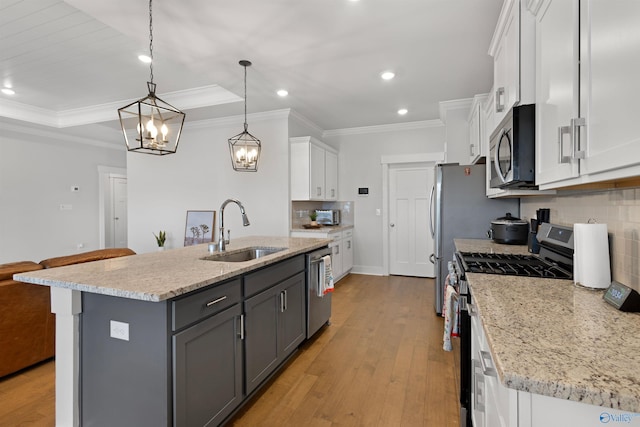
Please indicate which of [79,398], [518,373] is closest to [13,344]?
[79,398]

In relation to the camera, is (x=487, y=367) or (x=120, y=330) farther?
(x=120, y=330)

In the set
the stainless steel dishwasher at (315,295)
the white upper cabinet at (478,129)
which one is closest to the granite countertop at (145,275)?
the stainless steel dishwasher at (315,295)

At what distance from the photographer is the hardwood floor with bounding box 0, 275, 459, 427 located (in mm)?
1888

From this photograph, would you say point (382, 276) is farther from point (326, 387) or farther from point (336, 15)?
point (336, 15)

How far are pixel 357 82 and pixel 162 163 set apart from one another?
3.70 metres

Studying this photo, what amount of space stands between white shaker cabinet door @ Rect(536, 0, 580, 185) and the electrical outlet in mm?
1924

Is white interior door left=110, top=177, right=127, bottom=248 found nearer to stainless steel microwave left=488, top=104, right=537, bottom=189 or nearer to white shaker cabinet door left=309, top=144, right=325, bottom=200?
white shaker cabinet door left=309, top=144, right=325, bottom=200

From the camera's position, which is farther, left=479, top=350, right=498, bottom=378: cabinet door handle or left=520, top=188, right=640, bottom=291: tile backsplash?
left=520, top=188, right=640, bottom=291: tile backsplash

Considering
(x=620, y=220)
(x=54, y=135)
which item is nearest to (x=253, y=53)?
(x=620, y=220)

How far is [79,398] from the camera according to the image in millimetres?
1576

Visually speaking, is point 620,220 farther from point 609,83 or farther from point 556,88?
point 609,83

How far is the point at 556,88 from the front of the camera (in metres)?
1.21

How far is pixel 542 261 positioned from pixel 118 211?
7987mm

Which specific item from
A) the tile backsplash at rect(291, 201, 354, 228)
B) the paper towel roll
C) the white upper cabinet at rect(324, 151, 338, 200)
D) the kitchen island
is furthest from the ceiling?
the kitchen island
